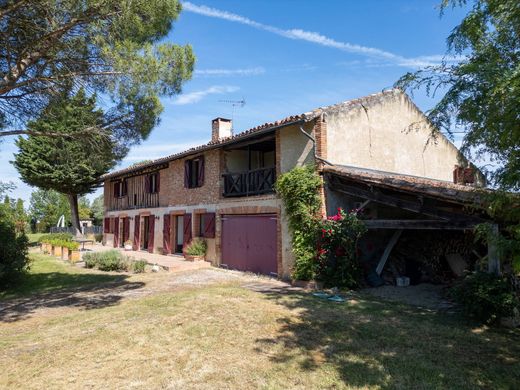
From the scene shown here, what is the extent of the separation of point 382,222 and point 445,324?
10.4ft

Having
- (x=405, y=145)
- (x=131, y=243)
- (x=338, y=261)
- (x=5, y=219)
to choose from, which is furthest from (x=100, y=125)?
(x=131, y=243)

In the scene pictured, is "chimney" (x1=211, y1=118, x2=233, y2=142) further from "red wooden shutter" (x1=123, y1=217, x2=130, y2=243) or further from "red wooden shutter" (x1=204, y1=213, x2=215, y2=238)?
"red wooden shutter" (x1=123, y1=217, x2=130, y2=243)

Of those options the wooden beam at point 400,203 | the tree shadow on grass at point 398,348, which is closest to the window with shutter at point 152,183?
the wooden beam at point 400,203

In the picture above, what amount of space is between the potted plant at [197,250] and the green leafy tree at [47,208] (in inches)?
1568

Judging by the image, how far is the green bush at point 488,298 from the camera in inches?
243

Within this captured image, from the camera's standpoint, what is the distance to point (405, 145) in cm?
1403

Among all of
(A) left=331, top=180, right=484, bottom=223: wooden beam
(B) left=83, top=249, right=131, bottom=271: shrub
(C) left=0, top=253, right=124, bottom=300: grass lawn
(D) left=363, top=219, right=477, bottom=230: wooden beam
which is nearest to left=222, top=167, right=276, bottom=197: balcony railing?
(A) left=331, top=180, right=484, bottom=223: wooden beam

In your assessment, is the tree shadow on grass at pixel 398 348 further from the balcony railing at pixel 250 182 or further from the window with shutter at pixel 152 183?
the window with shutter at pixel 152 183

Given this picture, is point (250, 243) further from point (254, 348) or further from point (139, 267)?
point (254, 348)

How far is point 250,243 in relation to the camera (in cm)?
1281

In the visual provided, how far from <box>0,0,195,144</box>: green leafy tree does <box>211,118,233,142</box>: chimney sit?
27.3 feet

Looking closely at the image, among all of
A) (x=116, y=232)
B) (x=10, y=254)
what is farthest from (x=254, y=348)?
(x=116, y=232)

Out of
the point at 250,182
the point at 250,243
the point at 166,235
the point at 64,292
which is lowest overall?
the point at 64,292

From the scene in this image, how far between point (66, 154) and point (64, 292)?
390 centimetres
